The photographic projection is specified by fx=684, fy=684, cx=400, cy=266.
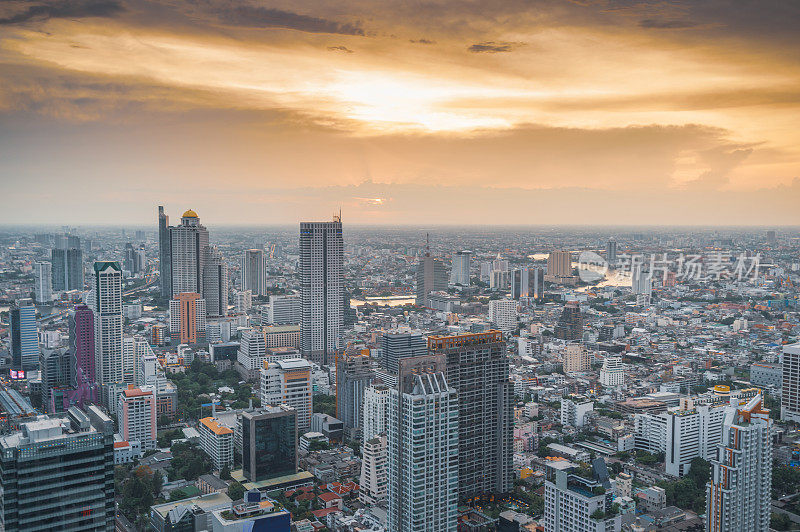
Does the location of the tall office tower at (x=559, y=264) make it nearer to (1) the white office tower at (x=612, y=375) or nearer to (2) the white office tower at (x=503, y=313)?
(2) the white office tower at (x=503, y=313)

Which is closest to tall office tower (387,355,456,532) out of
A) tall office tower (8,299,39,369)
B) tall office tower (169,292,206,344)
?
tall office tower (8,299,39,369)

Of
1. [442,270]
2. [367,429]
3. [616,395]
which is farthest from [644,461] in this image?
[442,270]

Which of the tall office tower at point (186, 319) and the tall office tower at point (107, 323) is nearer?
the tall office tower at point (107, 323)

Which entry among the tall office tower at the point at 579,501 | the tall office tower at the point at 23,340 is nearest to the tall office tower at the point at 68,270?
the tall office tower at the point at 23,340

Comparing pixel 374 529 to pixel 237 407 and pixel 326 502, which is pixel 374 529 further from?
pixel 237 407

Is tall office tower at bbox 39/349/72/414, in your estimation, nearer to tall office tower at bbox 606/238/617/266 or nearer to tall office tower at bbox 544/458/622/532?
tall office tower at bbox 544/458/622/532
